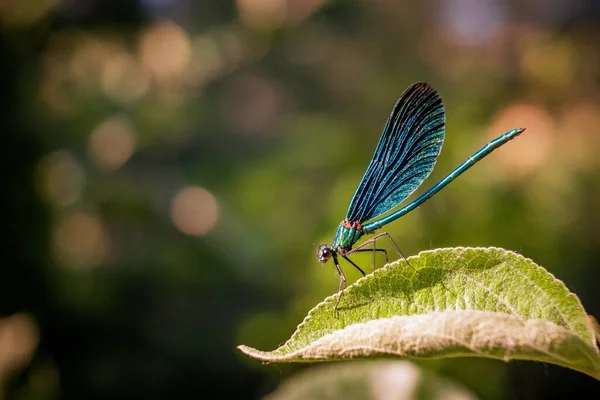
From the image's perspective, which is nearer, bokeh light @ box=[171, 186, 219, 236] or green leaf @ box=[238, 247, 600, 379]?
green leaf @ box=[238, 247, 600, 379]

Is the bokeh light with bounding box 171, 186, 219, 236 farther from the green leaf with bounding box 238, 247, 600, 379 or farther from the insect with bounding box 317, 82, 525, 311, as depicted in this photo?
the green leaf with bounding box 238, 247, 600, 379

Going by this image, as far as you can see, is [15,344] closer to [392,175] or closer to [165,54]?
[392,175]

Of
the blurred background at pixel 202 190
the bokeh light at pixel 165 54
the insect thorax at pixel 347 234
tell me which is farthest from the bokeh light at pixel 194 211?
the insect thorax at pixel 347 234

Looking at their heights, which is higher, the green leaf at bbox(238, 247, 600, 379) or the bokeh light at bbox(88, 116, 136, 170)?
the bokeh light at bbox(88, 116, 136, 170)

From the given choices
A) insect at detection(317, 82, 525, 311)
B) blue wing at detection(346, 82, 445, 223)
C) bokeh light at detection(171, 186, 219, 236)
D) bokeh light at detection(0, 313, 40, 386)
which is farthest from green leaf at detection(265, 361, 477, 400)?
bokeh light at detection(171, 186, 219, 236)

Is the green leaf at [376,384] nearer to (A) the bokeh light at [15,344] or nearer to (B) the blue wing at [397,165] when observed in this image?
(B) the blue wing at [397,165]

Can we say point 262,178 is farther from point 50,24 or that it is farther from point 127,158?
point 50,24

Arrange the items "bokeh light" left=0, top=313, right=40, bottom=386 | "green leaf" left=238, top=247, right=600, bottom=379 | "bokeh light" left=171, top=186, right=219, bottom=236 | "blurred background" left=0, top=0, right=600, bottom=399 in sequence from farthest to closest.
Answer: "bokeh light" left=171, top=186, right=219, bottom=236, "blurred background" left=0, top=0, right=600, bottom=399, "bokeh light" left=0, top=313, right=40, bottom=386, "green leaf" left=238, top=247, right=600, bottom=379
